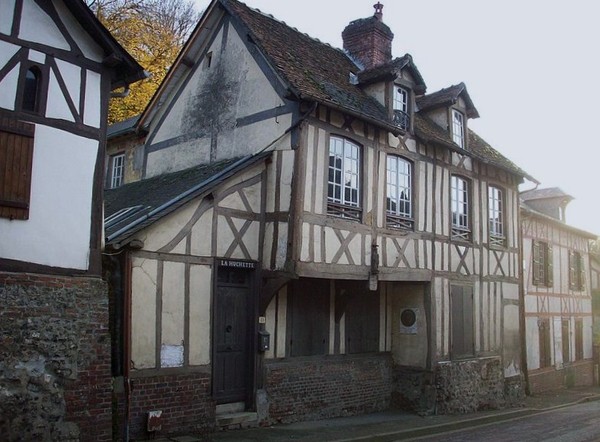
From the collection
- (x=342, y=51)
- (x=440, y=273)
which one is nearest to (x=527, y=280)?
(x=440, y=273)

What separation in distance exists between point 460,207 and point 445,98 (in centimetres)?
280

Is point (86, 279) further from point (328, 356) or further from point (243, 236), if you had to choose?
point (328, 356)

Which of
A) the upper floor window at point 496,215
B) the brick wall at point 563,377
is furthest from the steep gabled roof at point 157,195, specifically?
the brick wall at point 563,377

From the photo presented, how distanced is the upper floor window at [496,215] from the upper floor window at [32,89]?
12.3 metres

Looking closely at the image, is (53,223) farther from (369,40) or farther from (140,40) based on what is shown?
(140,40)

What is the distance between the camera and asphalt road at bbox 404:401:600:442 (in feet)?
37.9

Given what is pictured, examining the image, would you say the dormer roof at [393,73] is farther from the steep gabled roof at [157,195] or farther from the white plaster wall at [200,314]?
the white plaster wall at [200,314]

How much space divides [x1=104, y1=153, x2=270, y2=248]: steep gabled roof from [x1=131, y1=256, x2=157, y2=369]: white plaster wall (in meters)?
0.62

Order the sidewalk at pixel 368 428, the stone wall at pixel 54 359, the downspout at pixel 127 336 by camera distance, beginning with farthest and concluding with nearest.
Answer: the sidewalk at pixel 368 428 → the downspout at pixel 127 336 → the stone wall at pixel 54 359

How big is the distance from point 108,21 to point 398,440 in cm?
1801

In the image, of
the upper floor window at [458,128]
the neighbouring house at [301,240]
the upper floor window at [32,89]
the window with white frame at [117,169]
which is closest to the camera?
the upper floor window at [32,89]

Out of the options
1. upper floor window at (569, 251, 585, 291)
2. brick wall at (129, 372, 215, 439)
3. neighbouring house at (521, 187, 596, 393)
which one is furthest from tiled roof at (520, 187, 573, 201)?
brick wall at (129, 372, 215, 439)

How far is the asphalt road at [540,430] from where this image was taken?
455 inches

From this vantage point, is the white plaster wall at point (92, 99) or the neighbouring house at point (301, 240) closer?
the white plaster wall at point (92, 99)
